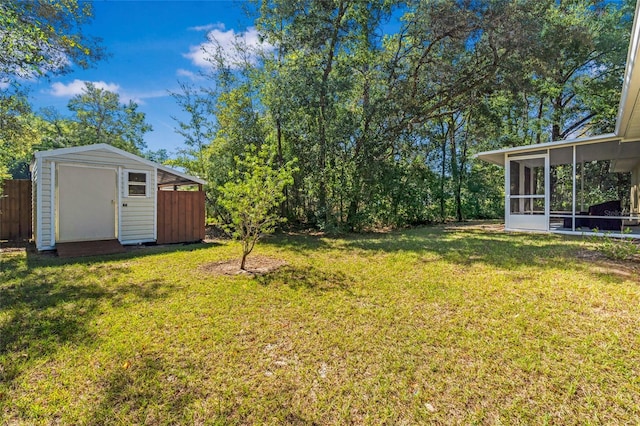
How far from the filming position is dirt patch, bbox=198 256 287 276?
4980 mm

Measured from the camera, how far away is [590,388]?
81.4 inches

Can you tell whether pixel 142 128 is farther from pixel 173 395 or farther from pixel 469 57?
pixel 173 395

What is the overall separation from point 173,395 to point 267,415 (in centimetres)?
71

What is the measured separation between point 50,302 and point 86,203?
4.76m

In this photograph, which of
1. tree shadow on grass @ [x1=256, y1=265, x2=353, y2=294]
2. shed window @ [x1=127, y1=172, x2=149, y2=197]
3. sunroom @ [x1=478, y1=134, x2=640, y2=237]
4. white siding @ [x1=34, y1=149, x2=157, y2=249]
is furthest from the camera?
sunroom @ [x1=478, y1=134, x2=640, y2=237]

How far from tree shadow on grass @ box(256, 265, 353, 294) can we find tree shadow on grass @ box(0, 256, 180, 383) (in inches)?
59.1

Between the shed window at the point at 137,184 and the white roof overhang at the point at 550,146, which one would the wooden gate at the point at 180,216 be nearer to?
the shed window at the point at 137,184

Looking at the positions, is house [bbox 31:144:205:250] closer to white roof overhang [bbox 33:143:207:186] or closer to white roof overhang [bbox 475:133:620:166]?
white roof overhang [bbox 33:143:207:186]

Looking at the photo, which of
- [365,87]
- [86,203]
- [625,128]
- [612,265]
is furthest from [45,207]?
[625,128]

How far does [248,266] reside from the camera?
5387mm

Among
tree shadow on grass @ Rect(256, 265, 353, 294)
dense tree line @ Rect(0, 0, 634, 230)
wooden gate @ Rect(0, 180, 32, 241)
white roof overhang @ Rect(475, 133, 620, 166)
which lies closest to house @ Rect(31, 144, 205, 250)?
wooden gate @ Rect(0, 180, 32, 241)

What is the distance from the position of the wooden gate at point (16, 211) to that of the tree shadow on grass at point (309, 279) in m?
8.35

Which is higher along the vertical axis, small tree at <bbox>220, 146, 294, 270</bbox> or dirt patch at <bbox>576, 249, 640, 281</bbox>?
small tree at <bbox>220, 146, 294, 270</bbox>

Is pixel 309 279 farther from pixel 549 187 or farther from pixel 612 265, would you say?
pixel 549 187
